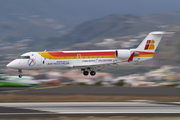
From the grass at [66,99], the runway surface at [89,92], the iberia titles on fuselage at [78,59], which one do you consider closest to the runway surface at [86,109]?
the grass at [66,99]

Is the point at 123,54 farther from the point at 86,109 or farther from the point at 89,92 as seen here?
the point at 86,109

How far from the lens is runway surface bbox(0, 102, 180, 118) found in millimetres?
16875

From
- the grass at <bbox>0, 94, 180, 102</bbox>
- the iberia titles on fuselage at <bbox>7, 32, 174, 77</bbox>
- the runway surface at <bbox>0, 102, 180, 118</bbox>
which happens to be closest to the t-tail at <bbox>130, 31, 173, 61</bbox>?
the iberia titles on fuselage at <bbox>7, 32, 174, 77</bbox>

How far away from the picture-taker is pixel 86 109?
1845 cm

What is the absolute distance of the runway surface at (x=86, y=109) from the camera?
16875mm

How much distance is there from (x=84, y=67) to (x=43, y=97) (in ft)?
46.7

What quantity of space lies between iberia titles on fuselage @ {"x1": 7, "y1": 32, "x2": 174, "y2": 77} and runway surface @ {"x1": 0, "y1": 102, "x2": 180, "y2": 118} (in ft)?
52.4

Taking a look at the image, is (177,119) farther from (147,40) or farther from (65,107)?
(147,40)

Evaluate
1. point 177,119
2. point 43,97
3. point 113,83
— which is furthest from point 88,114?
point 113,83

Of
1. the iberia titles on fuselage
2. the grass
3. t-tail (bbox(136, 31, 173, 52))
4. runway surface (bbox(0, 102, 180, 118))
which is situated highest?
t-tail (bbox(136, 31, 173, 52))

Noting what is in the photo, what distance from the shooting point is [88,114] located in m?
16.9

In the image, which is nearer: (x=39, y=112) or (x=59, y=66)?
(x=39, y=112)

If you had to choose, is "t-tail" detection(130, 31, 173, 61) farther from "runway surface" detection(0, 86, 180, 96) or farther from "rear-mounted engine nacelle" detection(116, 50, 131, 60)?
"runway surface" detection(0, 86, 180, 96)

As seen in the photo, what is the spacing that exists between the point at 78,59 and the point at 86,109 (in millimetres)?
18762
